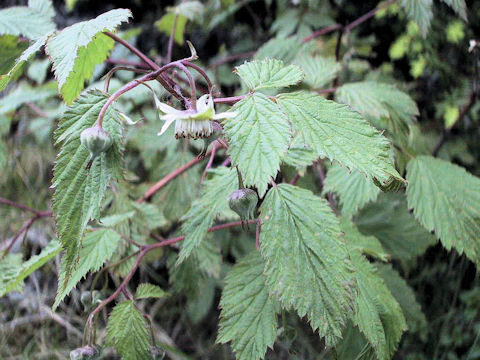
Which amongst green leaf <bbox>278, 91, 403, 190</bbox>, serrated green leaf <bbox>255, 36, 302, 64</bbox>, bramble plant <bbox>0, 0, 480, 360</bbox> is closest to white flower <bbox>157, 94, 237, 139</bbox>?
bramble plant <bbox>0, 0, 480, 360</bbox>

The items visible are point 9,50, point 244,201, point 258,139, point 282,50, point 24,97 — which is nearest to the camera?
point 258,139

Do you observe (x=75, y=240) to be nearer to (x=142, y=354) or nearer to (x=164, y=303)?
(x=142, y=354)

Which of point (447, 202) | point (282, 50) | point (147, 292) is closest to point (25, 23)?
point (147, 292)

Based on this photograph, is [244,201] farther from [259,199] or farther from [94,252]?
[94,252]

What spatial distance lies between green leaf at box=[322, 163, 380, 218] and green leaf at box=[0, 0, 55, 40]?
0.71m

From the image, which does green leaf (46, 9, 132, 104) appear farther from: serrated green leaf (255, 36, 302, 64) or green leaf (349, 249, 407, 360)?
serrated green leaf (255, 36, 302, 64)

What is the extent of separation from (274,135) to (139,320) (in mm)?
464

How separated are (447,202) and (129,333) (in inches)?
27.3

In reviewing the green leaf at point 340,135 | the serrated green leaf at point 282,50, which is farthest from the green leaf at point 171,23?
the green leaf at point 340,135

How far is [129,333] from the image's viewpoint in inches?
29.9

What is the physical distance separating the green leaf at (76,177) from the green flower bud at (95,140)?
1.2 inches

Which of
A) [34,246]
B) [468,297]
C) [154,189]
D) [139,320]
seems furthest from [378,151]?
[34,246]

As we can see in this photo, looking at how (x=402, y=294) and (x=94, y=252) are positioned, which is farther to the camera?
(x=402, y=294)

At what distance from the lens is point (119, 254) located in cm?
94
